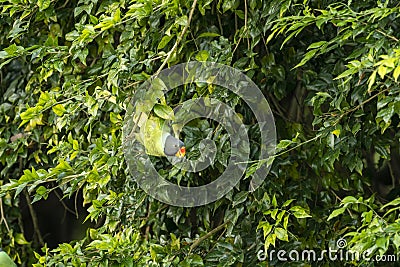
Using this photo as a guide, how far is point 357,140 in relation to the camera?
164 centimetres

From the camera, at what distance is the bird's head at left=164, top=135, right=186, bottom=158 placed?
157 centimetres

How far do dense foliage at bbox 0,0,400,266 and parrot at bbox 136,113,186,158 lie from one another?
0.16ft

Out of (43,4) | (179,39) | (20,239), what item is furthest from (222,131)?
(20,239)

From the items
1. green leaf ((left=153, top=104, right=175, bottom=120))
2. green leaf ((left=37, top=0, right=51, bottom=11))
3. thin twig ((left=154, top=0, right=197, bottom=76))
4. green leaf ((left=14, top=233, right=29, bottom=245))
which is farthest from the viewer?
green leaf ((left=14, top=233, right=29, bottom=245))

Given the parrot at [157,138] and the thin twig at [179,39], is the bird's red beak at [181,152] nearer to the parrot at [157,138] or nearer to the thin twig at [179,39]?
the parrot at [157,138]

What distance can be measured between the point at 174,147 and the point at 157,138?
0.05m

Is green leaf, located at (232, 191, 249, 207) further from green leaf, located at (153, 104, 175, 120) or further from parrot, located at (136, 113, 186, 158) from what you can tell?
green leaf, located at (153, 104, 175, 120)

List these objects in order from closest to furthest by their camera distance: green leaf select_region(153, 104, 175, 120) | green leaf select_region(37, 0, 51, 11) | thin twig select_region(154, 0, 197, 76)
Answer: green leaf select_region(153, 104, 175, 120) → thin twig select_region(154, 0, 197, 76) → green leaf select_region(37, 0, 51, 11)

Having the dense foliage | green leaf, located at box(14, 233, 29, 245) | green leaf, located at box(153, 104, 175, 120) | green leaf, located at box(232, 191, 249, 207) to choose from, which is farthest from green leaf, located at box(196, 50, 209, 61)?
green leaf, located at box(14, 233, 29, 245)

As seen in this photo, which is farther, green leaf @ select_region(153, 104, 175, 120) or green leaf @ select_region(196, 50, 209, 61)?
green leaf @ select_region(196, 50, 209, 61)

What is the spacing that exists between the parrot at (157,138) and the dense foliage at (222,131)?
0.16ft

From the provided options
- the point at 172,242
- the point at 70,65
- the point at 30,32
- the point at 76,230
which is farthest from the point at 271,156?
the point at 76,230

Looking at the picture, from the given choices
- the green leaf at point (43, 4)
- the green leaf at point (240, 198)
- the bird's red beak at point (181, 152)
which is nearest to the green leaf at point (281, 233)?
the green leaf at point (240, 198)

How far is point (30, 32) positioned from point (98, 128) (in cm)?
47
